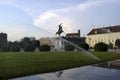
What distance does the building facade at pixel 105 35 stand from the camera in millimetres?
132750

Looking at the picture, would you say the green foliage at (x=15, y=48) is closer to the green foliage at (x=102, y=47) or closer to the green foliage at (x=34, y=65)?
the green foliage at (x=34, y=65)

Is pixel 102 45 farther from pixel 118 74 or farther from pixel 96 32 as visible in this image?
pixel 96 32

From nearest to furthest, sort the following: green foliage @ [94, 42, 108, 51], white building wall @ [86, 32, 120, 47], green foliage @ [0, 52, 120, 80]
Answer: green foliage @ [0, 52, 120, 80]
green foliage @ [94, 42, 108, 51]
white building wall @ [86, 32, 120, 47]

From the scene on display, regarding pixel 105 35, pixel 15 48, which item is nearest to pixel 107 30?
pixel 105 35

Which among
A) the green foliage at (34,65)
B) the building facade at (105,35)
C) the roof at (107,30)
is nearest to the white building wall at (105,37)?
the building facade at (105,35)

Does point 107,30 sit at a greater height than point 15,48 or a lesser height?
greater

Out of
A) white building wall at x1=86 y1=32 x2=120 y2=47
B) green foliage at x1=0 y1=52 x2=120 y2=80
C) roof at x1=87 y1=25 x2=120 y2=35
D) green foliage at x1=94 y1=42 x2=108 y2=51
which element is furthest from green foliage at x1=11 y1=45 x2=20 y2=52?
roof at x1=87 y1=25 x2=120 y2=35

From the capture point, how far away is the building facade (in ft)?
436

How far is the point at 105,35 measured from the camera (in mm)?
137875

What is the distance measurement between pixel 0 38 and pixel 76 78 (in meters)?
18.5

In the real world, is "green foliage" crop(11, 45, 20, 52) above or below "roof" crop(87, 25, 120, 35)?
below

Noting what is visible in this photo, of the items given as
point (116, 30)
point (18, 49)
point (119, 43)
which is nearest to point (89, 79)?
point (18, 49)

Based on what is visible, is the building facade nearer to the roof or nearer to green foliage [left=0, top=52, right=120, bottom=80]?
the roof

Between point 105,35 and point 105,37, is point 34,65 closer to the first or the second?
point 105,37
